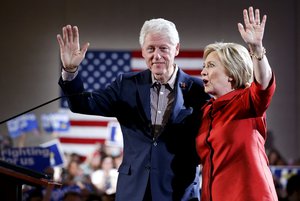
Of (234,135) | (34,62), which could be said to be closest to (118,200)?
(234,135)

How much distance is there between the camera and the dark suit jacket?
2.75 m

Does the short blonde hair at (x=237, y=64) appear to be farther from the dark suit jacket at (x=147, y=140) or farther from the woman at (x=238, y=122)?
the dark suit jacket at (x=147, y=140)

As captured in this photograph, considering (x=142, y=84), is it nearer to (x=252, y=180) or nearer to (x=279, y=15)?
(x=252, y=180)

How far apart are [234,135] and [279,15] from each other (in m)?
7.98

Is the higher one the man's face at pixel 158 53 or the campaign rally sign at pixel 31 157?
the man's face at pixel 158 53

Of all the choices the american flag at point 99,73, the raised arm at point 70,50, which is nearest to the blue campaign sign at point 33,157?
the raised arm at point 70,50

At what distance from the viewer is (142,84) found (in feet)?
9.41

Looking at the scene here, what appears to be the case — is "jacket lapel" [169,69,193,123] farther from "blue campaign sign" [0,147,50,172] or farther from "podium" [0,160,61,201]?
"blue campaign sign" [0,147,50,172]

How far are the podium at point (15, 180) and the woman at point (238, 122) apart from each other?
0.61 metres

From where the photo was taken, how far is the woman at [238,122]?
236 centimetres

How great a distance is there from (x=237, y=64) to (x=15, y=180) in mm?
978

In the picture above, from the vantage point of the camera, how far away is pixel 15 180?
250 cm

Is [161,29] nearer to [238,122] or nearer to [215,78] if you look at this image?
[215,78]

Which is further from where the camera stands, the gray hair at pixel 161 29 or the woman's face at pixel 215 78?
the gray hair at pixel 161 29
